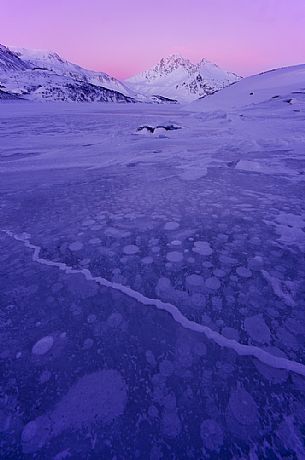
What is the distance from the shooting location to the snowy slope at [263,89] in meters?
19.7

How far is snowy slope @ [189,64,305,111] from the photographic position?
1970cm

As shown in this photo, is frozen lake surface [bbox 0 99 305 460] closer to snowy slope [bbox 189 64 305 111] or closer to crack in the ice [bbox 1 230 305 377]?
crack in the ice [bbox 1 230 305 377]

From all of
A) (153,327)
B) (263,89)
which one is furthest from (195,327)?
(263,89)

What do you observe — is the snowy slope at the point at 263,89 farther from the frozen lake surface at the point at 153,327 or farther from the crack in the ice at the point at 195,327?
the crack in the ice at the point at 195,327

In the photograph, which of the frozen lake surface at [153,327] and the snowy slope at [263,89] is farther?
the snowy slope at [263,89]

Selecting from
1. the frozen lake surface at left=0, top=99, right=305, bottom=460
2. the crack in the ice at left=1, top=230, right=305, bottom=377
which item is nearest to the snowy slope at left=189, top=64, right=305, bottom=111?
the frozen lake surface at left=0, top=99, right=305, bottom=460

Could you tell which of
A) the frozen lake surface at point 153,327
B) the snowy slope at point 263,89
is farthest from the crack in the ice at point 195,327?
the snowy slope at point 263,89

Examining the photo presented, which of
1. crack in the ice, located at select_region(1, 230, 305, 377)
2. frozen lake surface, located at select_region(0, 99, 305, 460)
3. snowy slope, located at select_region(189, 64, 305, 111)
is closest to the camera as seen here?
frozen lake surface, located at select_region(0, 99, 305, 460)

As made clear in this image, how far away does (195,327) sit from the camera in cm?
153

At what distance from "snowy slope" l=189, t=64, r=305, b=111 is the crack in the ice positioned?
19213 mm

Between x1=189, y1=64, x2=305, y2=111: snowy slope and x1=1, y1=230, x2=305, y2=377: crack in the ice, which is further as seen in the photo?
x1=189, y1=64, x2=305, y2=111: snowy slope

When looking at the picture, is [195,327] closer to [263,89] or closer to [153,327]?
[153,327]

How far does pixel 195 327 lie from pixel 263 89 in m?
25.8

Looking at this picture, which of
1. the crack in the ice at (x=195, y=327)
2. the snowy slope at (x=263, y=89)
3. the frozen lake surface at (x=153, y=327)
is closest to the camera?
the frozen lake surface at (x=153, y=327)
